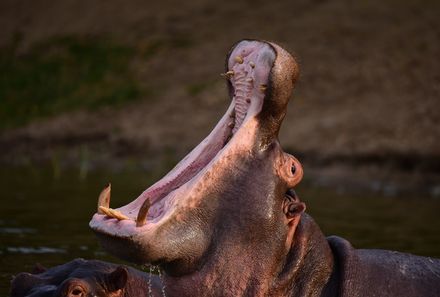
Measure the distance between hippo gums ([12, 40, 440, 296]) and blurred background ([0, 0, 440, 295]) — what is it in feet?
7.74

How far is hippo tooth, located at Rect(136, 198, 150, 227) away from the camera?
4.59m

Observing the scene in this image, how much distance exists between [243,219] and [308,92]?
14142mm

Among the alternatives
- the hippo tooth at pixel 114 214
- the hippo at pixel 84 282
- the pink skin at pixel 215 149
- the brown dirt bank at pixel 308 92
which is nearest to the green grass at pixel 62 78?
the brown dirt bank at pixel 308 92

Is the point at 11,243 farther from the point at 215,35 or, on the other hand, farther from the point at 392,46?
the point at 215,35

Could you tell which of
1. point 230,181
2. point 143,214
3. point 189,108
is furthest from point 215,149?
point 189,108

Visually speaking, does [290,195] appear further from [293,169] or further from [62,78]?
[62,78]

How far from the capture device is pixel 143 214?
182 inches

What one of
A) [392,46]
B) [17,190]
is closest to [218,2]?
[392,46]

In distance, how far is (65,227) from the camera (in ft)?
34.1

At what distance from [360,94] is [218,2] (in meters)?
8.48

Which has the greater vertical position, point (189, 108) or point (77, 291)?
point (77, 291)

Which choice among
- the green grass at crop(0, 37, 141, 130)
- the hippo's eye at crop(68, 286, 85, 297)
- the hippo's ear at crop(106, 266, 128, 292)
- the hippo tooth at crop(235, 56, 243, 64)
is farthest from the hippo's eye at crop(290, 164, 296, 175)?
the green grass at crop(0, 37, 141, 130)

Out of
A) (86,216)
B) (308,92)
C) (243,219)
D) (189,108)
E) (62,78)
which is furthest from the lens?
(62,78)

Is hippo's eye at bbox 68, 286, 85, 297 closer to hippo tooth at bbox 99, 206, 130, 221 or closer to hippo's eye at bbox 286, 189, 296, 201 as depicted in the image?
hippo tooth at bbox 99, 206, 130, 221
